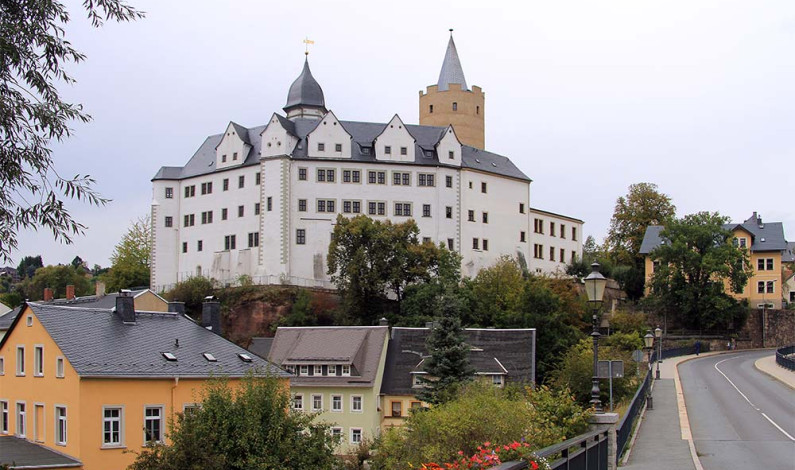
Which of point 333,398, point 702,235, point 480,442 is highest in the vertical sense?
point 702,235

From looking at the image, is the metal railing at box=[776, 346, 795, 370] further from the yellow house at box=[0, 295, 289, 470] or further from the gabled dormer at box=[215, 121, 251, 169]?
the gabled dormer at box=[215, 121, 251, 169]

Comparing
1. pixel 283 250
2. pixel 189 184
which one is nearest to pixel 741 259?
pixel 283 250

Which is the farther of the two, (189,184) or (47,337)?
(189,184)

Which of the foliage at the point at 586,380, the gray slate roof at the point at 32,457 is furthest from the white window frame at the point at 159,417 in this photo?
the foliage at the point at 586,380

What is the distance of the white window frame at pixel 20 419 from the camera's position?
39094 mm

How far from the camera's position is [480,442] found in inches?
614

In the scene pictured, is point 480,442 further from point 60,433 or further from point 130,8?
point 60,433

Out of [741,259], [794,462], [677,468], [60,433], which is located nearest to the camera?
[677,468]

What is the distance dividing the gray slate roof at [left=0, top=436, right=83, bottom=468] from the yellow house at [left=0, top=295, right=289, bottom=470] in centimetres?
29

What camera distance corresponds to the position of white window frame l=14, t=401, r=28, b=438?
1539 inches

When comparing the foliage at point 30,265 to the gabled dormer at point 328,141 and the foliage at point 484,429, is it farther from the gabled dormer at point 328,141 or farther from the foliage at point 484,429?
the foliage at point 484,429

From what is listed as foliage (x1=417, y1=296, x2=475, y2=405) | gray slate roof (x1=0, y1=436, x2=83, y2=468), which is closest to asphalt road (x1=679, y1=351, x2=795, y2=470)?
foliage (x1=417, y1=296, x2=475, y2=405)

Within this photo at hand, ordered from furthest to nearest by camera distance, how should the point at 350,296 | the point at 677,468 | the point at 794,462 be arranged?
the point at 350,296, the point at 794,462, the point at 677,468

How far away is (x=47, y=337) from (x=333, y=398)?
22.1 meters
